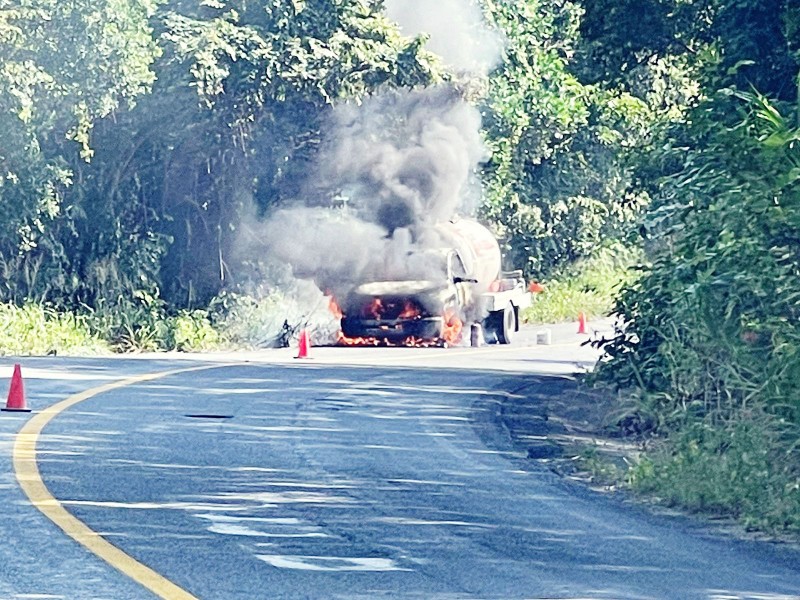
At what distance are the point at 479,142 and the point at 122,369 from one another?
17.8m

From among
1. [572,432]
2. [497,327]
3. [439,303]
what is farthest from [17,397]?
[497,327]

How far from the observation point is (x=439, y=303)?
34.8 meters

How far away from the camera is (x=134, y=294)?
35969 millimetres

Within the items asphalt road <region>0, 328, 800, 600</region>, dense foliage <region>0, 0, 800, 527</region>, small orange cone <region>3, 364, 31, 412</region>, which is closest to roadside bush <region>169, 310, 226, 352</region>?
dense foliage <region>0, 0, 800, 527</region>

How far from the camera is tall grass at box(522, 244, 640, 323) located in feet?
153

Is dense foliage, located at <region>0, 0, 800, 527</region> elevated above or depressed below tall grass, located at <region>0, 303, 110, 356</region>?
A: above

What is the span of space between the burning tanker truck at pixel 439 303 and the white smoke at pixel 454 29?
4672 millimetres

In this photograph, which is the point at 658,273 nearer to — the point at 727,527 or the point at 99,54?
the point at 727,527

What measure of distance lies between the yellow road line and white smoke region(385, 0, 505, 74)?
73.5 feet

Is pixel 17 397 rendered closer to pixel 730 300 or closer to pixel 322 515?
pixel 730 300

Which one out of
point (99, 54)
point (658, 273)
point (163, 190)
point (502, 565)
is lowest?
point (502, 565)

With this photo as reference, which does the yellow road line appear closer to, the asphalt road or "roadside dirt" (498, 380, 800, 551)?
the asphalt road

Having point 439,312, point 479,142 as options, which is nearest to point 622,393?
point 439,312

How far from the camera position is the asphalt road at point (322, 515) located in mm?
9281
